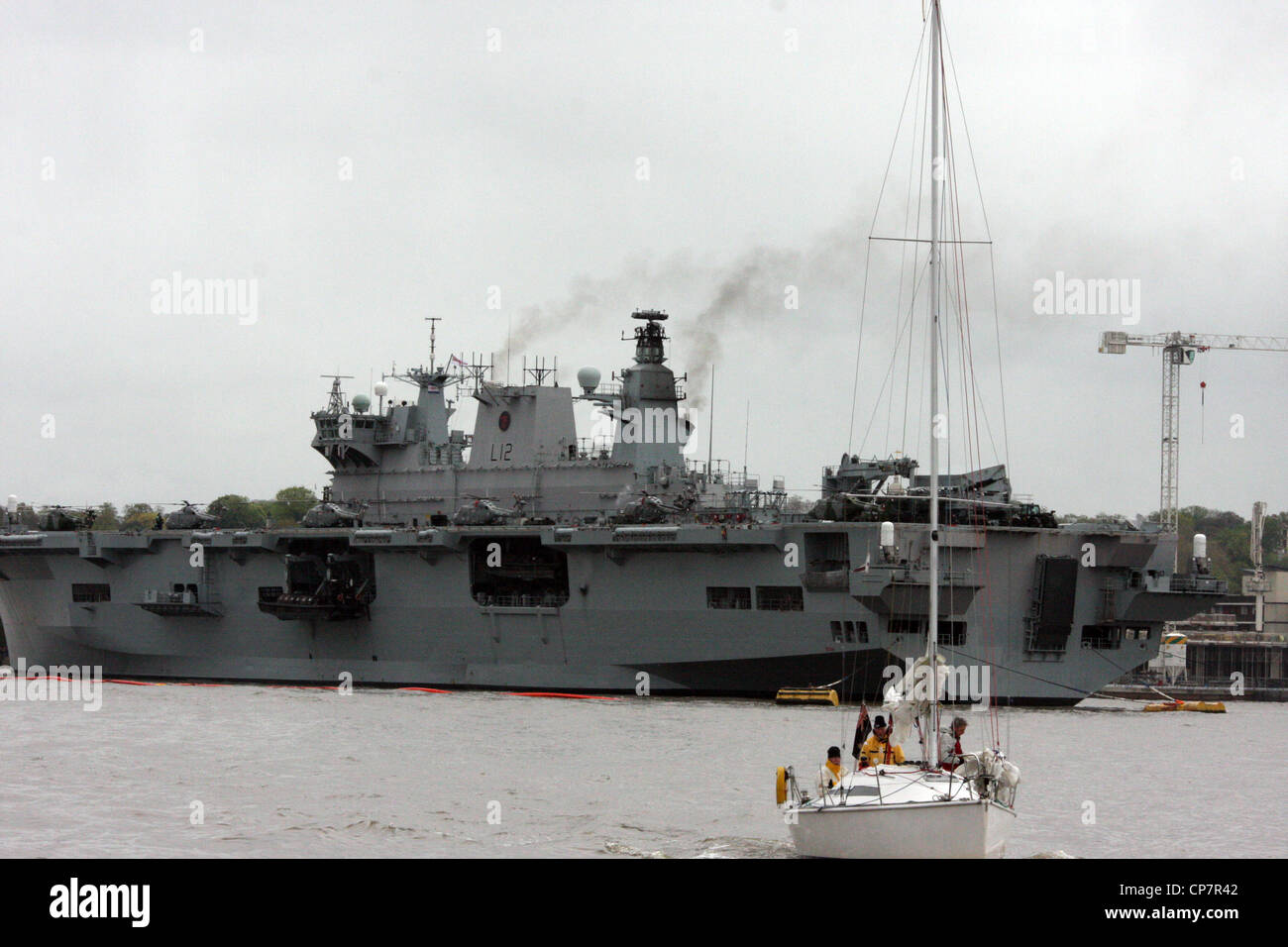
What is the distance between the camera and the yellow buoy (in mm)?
36188

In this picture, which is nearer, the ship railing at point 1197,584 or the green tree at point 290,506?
the ship railing at point 1197,584

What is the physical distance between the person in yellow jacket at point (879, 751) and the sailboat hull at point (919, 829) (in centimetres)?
127

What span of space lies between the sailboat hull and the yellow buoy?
20263 mm

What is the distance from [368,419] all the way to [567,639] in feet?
39.4

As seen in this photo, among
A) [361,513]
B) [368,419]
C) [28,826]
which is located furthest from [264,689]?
[28,826]

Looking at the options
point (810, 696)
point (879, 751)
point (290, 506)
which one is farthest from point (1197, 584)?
point (290, 506)

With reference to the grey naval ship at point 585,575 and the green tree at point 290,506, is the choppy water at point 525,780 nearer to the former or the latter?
the grey naval ship at point 585,575

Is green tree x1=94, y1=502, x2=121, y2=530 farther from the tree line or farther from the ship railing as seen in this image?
the ship railing

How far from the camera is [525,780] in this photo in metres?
23.9

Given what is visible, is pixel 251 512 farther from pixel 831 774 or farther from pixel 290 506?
pixel 831 774

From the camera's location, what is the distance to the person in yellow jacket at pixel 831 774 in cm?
1645

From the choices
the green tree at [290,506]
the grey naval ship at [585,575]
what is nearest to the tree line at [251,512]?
the green tree at [290,506]

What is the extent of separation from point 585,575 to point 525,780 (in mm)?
16091

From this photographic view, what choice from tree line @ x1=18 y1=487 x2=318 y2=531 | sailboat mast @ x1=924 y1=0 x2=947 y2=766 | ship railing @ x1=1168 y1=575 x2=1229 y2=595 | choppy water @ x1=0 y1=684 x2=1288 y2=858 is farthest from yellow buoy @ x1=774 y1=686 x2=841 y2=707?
tree line @ x1=18 y1=487 x2=318 y2=531
